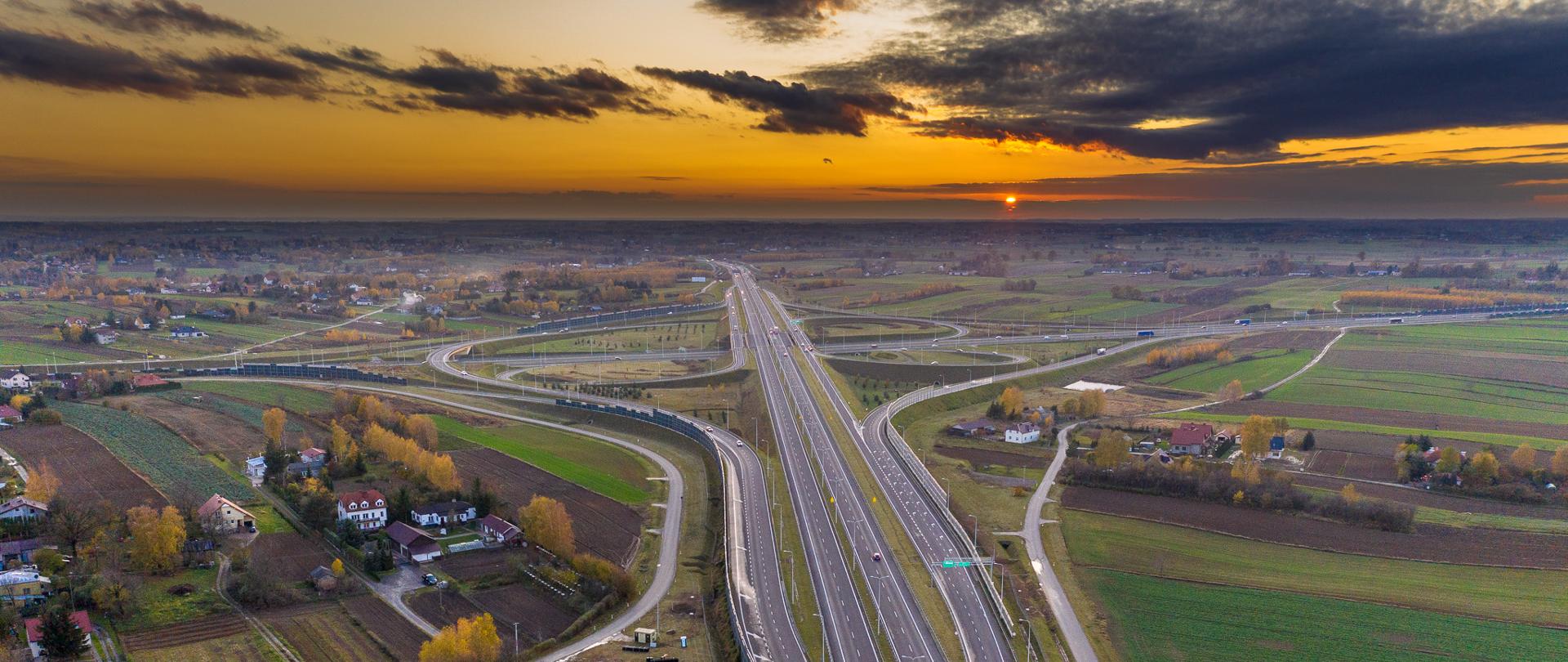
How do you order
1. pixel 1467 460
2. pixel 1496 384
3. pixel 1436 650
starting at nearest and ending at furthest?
pixel 1436 650 → pixel 1467 460 → pixel 1496 384

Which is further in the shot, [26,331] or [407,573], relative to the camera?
[26,331]

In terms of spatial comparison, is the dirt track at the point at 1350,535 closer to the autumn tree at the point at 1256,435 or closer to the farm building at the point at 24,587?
Result: the autumn tree at the point at 1256,435

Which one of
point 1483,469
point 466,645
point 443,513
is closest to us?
point 466,645

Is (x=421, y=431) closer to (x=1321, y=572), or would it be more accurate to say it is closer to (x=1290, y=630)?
(x=1290, y=630)

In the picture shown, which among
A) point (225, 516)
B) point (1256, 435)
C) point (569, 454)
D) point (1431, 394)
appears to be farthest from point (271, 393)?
point (1431, 394)

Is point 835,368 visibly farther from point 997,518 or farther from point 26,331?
point 26,331

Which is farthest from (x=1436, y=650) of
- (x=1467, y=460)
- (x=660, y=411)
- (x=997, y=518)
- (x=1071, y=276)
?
(x=1071, y=276)

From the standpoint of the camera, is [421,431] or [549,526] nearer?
[549,526]
